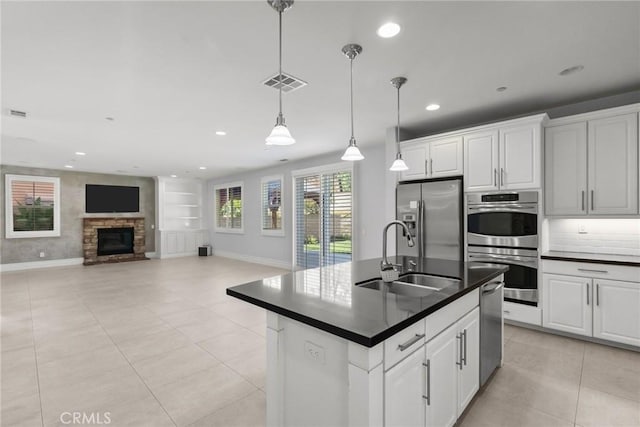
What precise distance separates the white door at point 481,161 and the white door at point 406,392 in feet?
9.59

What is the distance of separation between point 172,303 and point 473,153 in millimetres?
4837

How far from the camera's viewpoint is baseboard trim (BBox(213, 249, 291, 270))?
774cm

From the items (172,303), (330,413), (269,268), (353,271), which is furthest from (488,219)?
(269,268)

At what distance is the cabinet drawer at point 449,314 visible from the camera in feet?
5.22

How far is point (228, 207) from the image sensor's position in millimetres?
9820

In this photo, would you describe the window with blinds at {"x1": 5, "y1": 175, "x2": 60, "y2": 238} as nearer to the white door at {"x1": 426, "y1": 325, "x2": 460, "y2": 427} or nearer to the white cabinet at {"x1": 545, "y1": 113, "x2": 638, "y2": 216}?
the white door at {"x1": 426, "y1": 325, "x2": 460, "y2": 427}

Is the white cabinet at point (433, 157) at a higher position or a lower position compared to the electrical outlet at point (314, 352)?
higher

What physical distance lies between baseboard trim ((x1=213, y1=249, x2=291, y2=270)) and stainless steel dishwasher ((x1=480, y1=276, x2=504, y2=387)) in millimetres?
5466

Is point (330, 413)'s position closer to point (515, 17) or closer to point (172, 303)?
point (515, 17)

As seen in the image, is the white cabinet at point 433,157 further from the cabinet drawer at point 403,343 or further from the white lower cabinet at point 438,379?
the cabinet drawer at point 403,343

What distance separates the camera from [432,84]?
3.04 meters

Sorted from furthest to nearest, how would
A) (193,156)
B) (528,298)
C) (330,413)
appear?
(193,156)
(528,298)
(330,413)

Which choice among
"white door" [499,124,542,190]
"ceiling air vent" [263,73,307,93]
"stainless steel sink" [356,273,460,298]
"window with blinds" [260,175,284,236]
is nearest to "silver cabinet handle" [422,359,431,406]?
"stainless steel sink" [356,273,460,298]

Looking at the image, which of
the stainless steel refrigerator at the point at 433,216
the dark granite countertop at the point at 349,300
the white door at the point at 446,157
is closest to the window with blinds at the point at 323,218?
the stainless steel refrigerator at the point at 433,216
